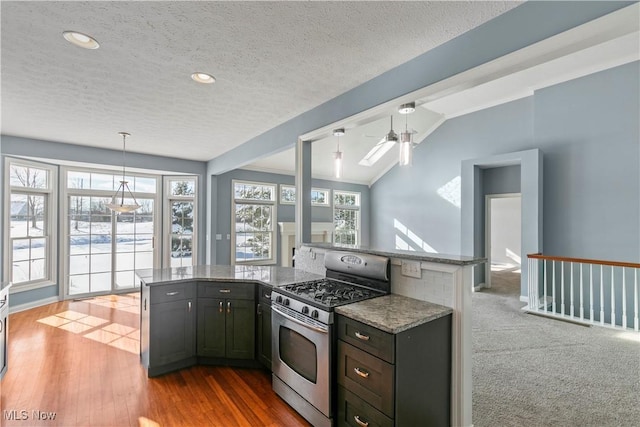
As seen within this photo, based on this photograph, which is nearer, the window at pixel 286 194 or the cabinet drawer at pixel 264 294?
the cabinet drawer at pixel 264 294

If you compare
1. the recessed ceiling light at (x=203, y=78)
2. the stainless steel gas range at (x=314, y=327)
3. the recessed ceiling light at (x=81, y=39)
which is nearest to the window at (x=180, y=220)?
the recessed ceiling light at (x=203, y=78)

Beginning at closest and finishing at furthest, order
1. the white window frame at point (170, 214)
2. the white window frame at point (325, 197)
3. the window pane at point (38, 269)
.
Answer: the window pane at point (38, 269), the white window frame at point (170, 214), the white window frame at point (325, 197)

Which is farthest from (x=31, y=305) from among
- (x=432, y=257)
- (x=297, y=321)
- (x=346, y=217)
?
(x=346, y=217)

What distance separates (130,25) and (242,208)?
5028 millimetres

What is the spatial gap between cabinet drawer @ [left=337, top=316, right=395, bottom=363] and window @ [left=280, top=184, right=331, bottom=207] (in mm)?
5657

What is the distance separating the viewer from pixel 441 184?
7312mm

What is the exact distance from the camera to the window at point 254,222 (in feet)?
22.0

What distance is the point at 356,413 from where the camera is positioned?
1823 mm

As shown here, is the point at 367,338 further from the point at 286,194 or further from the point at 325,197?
the point at 325,197

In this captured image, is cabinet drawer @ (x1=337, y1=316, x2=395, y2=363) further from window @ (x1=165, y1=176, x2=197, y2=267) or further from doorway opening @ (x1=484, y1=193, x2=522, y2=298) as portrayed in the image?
doorway opening @ (x1=484, y1=193, x2=522, y2=298)

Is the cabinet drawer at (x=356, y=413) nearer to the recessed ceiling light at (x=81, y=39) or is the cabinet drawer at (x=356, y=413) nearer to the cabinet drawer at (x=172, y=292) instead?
the cabinet drawer at (x=172, y=292)

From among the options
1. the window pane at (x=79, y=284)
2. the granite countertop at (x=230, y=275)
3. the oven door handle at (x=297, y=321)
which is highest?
the granite countertop at (x=230, y=275)

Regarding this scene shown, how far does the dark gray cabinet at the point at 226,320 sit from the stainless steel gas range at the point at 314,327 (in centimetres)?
47

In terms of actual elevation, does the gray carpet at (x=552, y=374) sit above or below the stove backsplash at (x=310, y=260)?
below
